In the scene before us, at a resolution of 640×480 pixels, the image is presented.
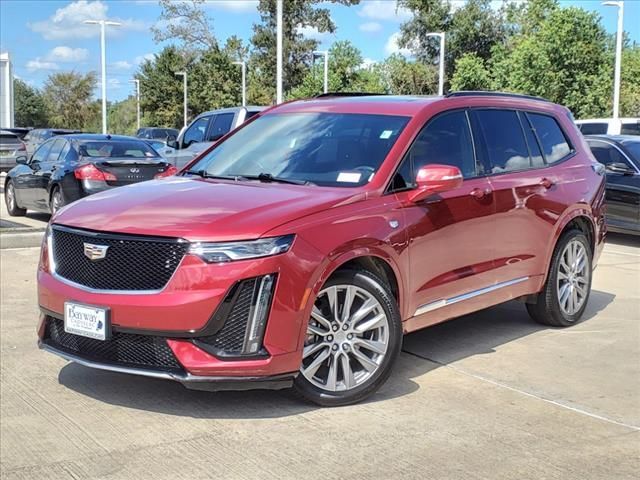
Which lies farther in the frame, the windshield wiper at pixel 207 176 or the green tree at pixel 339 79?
the green tree at pixel 339 79

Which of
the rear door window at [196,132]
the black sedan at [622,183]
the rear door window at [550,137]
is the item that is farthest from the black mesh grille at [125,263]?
the rear door window at [196,132]

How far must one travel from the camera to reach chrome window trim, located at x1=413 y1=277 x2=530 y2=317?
17.0ft

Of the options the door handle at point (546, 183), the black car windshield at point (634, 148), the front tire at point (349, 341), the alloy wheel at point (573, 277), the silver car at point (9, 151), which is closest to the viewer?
the front tire at point (349, 341)

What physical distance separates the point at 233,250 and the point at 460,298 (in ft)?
6.66

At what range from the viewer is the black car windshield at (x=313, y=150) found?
5.07 meters

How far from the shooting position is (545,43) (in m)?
36.2

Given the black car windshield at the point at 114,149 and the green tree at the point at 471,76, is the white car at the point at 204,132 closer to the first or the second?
the black car windshield at the point at 114,149

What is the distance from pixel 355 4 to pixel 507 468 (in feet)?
178

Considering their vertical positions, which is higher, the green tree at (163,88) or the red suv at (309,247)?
the green tree at (163,88)

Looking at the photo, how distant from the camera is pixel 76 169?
12516 millimetres

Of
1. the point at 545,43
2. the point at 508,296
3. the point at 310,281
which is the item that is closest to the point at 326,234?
the point at 310,281

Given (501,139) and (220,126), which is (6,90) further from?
(501,139)

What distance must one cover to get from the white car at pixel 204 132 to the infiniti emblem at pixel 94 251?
11.2m

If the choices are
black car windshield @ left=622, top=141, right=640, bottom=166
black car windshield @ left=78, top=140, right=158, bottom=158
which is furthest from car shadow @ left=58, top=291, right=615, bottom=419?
black car windshield @ left=78, top=140, right=158, bottom=158
